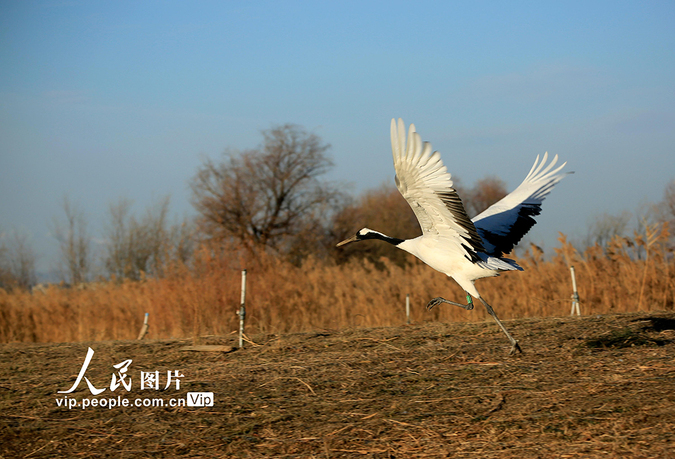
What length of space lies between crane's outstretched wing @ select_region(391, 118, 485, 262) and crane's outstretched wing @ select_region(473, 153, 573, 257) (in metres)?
1.04

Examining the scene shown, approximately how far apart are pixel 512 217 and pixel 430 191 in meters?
2.35

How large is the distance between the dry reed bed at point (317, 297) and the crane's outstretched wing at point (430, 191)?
409 centimetres

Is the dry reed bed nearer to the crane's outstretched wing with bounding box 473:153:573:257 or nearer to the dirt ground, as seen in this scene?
the crane's outstretched wing with bounding box 473:153:573:257

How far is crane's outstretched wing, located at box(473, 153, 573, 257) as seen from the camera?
744 cm

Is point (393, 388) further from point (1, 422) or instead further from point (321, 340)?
point (1, 422)

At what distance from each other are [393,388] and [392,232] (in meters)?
28.4

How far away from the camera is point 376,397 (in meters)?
4.71

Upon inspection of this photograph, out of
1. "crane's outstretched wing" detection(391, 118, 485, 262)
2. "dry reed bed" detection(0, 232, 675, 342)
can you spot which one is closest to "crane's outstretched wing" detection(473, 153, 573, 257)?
"crane's outstretched wing" detection(391, 118, 485, 262)

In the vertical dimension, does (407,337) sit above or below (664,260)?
below

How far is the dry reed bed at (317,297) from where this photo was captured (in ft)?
33.2

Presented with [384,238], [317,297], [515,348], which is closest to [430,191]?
[384,238]

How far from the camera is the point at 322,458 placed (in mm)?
3539

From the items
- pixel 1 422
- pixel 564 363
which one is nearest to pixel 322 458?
pixel 1 422

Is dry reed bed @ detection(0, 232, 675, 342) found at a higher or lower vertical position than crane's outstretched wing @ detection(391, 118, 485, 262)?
lower
